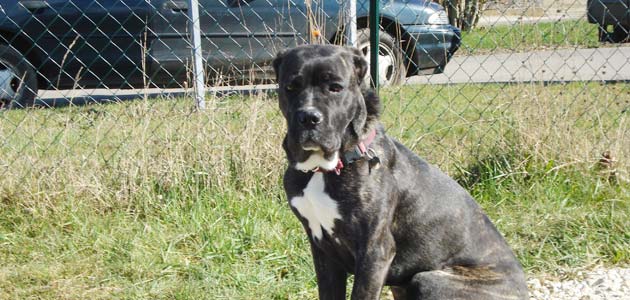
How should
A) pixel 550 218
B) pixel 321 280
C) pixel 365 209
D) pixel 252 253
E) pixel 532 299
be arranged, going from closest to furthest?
1. pixel 365 209
2. pixel 321 280
3. pixel 532 299
4. pixel 252 253
5. pixel 550 218

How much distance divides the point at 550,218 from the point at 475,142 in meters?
1.04

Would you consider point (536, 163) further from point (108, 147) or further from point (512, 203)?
point (108, 147)

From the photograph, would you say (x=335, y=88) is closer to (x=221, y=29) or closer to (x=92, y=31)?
(x=221, y=29)

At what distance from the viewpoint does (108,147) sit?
4.97 metres

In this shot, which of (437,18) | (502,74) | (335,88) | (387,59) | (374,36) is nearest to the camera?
(335,88)

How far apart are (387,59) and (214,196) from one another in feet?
7.44

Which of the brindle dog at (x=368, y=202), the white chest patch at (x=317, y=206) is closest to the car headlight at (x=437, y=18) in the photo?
the brindle dog at (x=368, y=202)

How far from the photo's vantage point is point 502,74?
9891mm

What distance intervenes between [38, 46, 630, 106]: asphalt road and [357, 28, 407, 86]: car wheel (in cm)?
33

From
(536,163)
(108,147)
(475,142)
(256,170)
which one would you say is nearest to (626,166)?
(536,163)

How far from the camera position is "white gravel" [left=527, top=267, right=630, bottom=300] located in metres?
3.89

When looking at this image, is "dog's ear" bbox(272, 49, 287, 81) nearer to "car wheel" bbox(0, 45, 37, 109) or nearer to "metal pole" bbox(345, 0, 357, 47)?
"metal pole" bbox(345, 0, 357, 47)

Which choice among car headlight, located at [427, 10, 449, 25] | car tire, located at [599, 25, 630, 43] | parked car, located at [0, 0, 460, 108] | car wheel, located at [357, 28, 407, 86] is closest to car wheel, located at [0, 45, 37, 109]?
parked car, located at [0, 0, 460, 108]

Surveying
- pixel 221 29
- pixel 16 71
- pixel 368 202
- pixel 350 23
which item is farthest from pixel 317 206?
pixel 16 71
